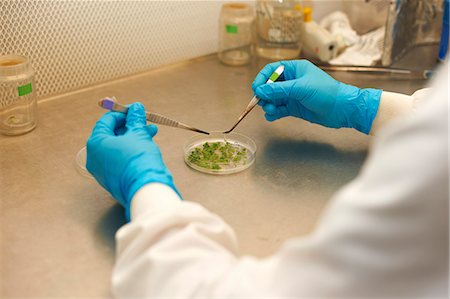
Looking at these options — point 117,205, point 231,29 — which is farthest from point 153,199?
point 231,29

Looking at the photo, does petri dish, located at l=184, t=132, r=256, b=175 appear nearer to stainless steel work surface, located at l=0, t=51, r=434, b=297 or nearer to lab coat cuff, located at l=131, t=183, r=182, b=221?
stainless steel work surface, located at l=0, t=51, r=434, b=297

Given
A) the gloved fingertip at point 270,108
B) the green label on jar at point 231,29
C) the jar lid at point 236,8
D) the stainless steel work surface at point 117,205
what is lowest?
the stainless steel work surface at point 117,205

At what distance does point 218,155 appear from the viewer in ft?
4.58

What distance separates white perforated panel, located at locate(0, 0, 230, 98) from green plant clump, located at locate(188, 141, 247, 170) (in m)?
0.56

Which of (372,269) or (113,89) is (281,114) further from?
(372,269)

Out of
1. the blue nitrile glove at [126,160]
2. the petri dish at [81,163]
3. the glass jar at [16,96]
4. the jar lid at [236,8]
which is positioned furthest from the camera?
the jar lid at [236,8]

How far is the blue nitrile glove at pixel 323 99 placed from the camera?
1454 mm

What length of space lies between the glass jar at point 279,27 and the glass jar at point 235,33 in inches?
2.0

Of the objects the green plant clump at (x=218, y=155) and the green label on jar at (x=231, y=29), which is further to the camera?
the green label on jar at (x=231, y=29)

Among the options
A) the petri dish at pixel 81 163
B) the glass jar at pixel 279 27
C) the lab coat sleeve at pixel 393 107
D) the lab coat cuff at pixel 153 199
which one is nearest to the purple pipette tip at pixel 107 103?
the petri dish at pixel 81 163

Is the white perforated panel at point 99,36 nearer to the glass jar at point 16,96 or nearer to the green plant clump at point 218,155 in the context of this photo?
the glass jar at point 16,96

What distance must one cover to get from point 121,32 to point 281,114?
0.65m

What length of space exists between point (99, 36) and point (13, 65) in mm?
384

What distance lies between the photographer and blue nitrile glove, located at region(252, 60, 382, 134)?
145 centimetres
